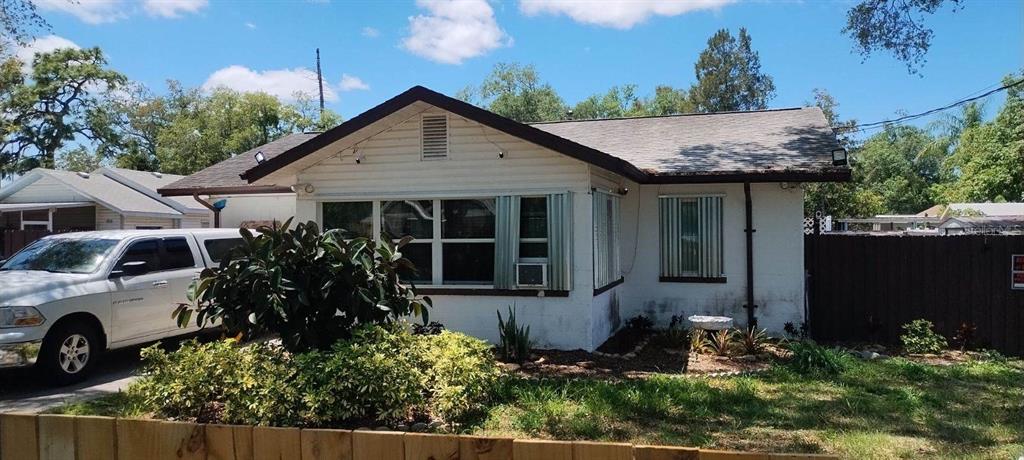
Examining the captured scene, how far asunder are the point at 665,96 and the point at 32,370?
49.5m

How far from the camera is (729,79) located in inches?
1797

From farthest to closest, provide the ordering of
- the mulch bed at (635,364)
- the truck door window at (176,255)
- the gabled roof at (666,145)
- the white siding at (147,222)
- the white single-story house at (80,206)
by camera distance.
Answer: the white siding at (147,222), the white single-story house at (80,206), the truck door window at (176,255), the gabled roof at (666,145), the mulch bed at (635,364)

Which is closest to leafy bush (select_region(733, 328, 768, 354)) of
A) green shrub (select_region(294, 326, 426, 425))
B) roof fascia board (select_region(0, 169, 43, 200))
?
green shrub (select_region(294, 326, 426, 425))

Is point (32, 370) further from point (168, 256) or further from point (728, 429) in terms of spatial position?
point (728, 429)

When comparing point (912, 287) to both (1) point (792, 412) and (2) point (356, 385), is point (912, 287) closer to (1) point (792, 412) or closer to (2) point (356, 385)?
(1) point (792, 412)

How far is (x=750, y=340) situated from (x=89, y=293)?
8459 mm

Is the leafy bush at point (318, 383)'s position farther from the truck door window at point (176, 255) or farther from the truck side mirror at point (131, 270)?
the truck door window at point (176, 255)

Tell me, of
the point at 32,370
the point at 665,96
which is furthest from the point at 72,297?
the point at 665,96

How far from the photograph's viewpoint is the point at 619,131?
1407 cm

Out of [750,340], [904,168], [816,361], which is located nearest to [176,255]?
[750,340]

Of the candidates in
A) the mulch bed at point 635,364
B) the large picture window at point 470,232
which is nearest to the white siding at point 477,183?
the large picture window at point 470,232

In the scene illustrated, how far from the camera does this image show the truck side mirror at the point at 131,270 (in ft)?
27.7

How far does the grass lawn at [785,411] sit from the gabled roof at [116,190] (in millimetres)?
17352

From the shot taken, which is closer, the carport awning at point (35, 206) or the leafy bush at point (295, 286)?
the leafy bush at point (295, 286)
